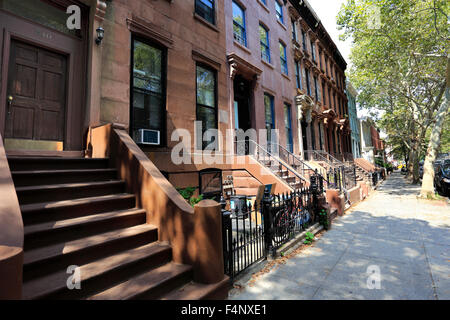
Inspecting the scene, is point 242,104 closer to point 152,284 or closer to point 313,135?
point 313,135

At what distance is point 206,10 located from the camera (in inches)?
347

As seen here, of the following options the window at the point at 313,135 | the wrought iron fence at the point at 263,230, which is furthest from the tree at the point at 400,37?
the wrought iron fence at the point at 263,230

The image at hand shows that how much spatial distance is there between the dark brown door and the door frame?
0.39ft

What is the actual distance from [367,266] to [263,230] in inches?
74.2

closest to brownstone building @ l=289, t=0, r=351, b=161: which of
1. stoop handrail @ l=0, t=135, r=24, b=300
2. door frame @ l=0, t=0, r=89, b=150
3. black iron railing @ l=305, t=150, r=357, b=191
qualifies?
black iron railing @ l=305, t=150, r=357, b=191

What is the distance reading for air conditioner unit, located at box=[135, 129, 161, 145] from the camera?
5922mm

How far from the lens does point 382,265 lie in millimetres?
3920

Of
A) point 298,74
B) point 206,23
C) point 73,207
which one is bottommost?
point 73,207

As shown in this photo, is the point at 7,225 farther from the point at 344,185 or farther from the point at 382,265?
the point at 344,185

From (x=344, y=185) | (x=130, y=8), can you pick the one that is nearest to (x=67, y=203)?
(x=130, y=8)

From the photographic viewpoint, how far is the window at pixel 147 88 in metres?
6.19

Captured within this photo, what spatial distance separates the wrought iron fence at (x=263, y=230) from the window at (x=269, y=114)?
5.97 m

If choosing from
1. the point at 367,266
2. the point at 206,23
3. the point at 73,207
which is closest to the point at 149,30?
the point at 206,23

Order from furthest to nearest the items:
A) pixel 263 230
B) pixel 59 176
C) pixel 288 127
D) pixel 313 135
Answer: pixel 313 135 → pixel 288 127 → pixel 263 230 → pixel 59 176
